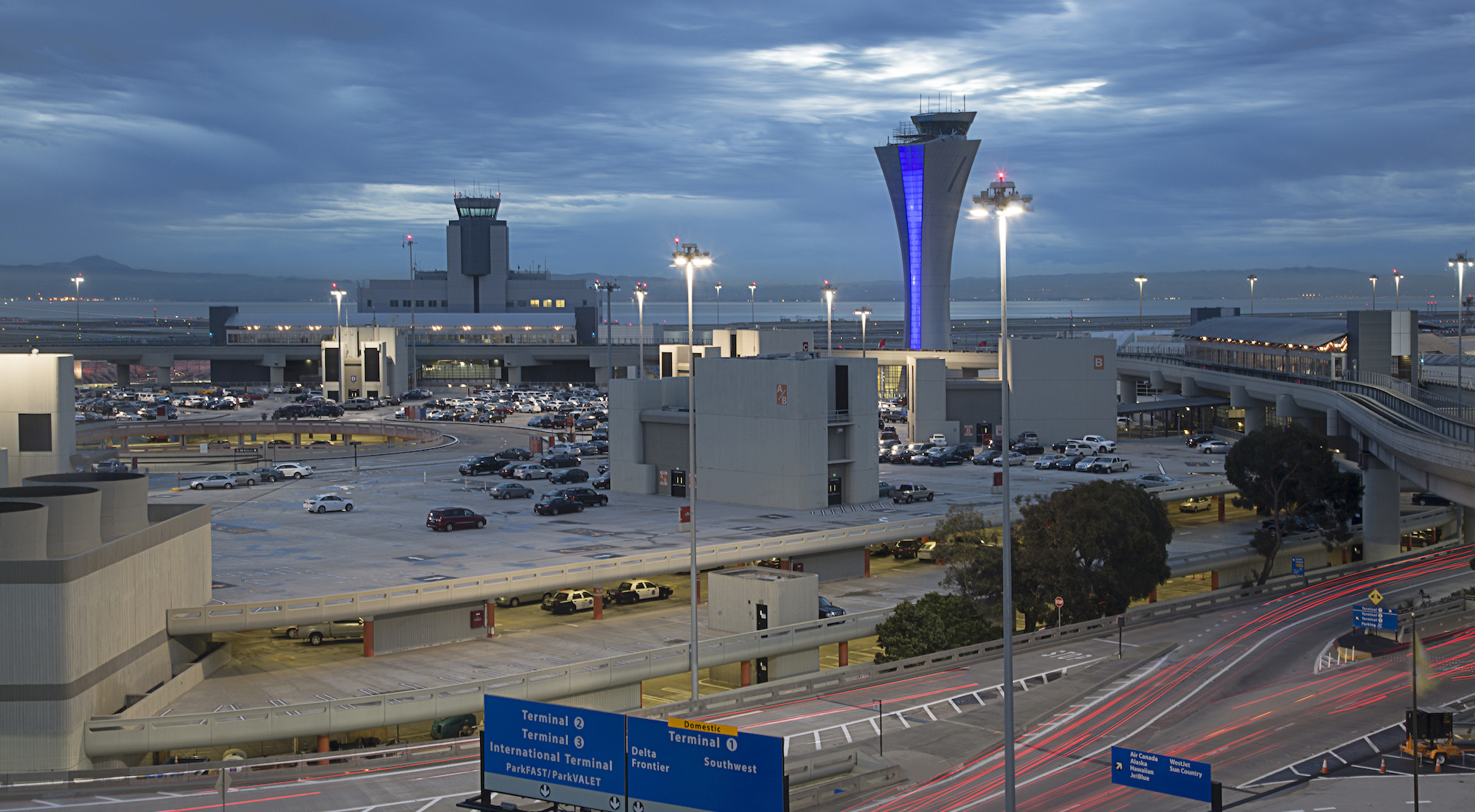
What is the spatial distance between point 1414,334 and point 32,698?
74.0m

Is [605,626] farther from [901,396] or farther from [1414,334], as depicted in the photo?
[901,396]

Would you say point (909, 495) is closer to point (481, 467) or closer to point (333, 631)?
point (481, 467)

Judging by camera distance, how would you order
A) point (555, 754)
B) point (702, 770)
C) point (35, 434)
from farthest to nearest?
point (35, 434) < point (555, 754) < point (702, 770)

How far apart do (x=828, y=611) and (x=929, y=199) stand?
111 m

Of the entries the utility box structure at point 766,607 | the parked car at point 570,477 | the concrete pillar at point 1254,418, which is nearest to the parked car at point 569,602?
the utility box structure at point 766,607

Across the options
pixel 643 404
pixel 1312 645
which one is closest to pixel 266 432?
pixel 643 404

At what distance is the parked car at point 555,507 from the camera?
59.4 meters

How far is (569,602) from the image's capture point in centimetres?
4653

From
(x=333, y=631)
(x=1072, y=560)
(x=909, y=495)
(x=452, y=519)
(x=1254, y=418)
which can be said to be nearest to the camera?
(x=333, y=631)

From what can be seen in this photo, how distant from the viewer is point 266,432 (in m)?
100

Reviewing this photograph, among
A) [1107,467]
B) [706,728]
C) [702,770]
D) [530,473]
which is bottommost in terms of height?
[1107,467]

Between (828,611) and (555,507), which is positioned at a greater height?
(555,507)

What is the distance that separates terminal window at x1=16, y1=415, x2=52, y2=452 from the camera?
154ft

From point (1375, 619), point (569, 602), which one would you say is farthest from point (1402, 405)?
point (569, 602)
